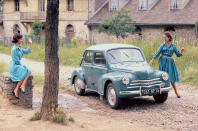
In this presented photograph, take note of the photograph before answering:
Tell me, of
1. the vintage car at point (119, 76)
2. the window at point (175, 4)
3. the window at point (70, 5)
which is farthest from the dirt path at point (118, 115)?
the window at point (70, 5)

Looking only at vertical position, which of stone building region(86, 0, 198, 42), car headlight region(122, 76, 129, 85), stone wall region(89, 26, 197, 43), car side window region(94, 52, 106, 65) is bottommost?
car headlight region(122, 76, 129, 85)

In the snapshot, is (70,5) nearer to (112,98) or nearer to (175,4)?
(175,4)

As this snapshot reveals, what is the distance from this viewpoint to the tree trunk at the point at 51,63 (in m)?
6.79

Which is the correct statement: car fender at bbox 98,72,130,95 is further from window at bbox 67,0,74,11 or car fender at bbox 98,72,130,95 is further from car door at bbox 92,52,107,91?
window at bbox 67,0,74,11

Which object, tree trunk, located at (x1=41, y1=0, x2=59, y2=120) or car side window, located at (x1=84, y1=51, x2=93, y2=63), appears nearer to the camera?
tree trunk, located at (x1=41, y1=0, x2=59, y2=120)

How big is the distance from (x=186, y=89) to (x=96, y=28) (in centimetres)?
2148

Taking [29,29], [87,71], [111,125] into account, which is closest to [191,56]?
[87,71]

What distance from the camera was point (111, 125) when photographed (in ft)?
23.2

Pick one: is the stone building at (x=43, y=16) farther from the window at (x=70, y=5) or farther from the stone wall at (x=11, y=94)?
the stone wall at (x=11, y=94)

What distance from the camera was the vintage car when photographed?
28.8ft

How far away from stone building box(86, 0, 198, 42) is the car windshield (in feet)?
51.8

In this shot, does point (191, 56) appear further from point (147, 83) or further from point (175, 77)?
point (147, 83)

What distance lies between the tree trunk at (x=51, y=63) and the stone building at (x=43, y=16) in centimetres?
2631

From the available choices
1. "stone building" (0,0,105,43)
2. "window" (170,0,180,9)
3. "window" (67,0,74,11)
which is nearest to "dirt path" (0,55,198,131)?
"window" (170,0,180,9)
